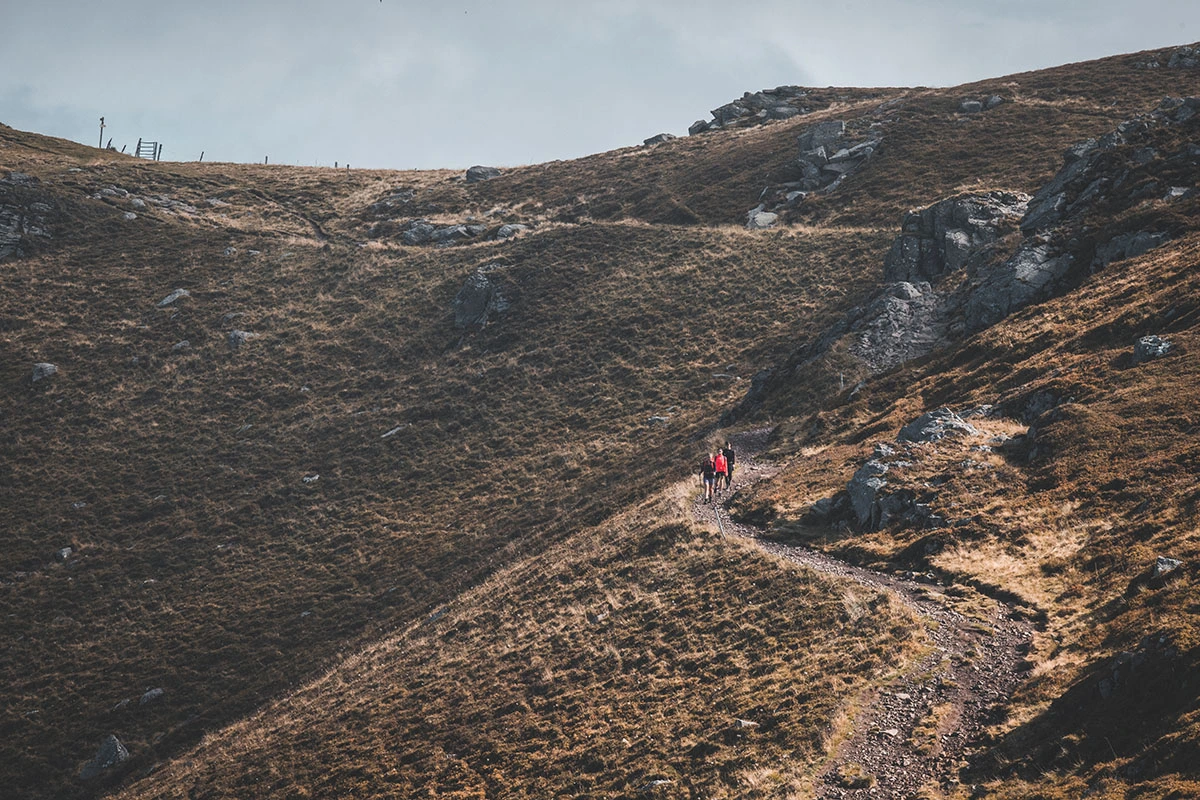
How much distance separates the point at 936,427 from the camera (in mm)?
27891

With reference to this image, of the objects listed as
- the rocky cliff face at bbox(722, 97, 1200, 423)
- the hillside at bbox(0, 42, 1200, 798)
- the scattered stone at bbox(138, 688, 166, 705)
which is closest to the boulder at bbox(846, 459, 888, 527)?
the hillside at bbox(0, 42, 1200, 798)

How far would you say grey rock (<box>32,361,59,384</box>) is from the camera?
57.6 metres

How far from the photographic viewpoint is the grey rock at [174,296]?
2660 inches

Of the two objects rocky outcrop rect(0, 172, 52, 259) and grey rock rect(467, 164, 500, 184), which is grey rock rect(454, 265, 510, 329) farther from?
rocky outcrop rect(0, 172, 52, 259)

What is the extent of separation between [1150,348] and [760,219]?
46.8 metres

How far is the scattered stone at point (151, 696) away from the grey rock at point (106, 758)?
2.42 m

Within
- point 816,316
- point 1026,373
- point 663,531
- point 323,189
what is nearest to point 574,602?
point 663,531

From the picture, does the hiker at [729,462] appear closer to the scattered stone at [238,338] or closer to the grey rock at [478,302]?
the grey rock at [478,302]

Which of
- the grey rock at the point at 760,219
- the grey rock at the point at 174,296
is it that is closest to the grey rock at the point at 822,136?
the grey rock at the point at 760,219

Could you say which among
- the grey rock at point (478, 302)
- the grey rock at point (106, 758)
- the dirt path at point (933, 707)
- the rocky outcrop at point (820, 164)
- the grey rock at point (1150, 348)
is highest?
the rocky outcrop at point (820, 164)

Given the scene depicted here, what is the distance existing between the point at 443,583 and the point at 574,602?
11.8 metres

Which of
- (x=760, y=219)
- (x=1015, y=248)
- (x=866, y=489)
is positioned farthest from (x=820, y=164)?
(x=866, y=489)

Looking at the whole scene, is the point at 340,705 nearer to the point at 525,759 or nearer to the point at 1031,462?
the point at 525,759

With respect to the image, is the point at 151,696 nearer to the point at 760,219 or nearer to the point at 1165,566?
the point at 1165,566
